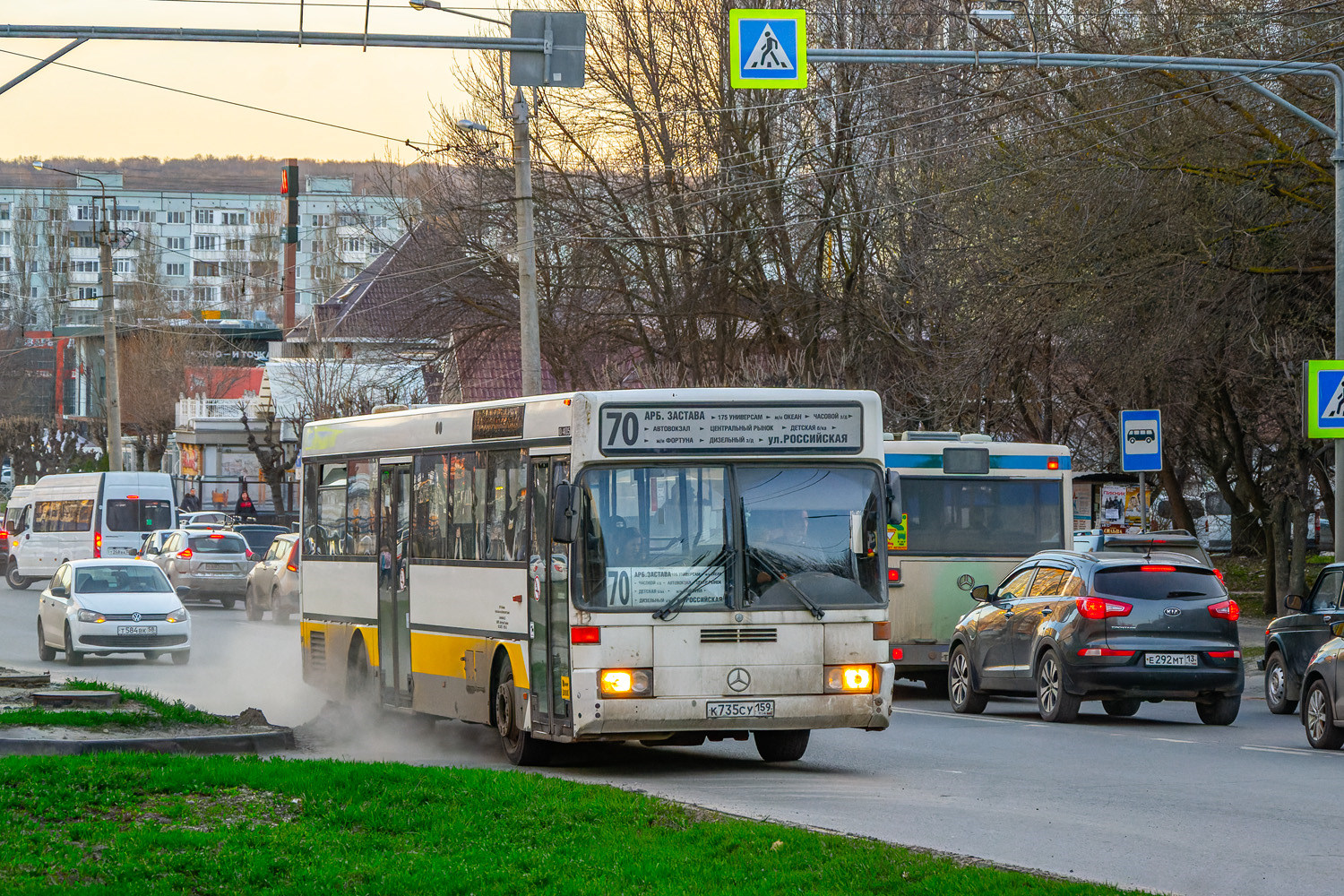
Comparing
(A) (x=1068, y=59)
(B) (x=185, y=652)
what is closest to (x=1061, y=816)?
(A) (x=1068, y=59)

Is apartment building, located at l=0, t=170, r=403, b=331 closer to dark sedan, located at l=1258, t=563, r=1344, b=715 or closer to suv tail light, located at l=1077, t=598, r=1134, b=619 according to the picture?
dark sedan, located at l=1258, t=563, r=1344, b=715

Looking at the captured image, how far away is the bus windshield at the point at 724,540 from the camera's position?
12.4 m

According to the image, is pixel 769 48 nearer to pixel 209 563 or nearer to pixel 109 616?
pixel 109 616

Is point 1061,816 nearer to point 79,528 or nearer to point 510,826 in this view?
point 510,826

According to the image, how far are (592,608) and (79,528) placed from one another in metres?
35.3

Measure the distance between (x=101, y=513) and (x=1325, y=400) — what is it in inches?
1276

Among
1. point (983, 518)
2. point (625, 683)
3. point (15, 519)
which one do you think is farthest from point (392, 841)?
point (15, 519)

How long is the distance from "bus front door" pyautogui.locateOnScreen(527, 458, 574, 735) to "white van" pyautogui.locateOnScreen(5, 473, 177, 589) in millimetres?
33318

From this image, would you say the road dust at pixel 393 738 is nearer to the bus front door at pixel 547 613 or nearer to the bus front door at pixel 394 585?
the bus front door at pixel 394 585

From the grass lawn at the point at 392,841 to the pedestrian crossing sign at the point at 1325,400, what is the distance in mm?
11743

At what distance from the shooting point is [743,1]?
37.6 metres

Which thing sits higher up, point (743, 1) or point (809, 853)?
point (743, 1)

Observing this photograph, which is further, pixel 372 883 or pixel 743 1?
pixel 743 1

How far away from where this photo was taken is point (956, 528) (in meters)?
20.8
